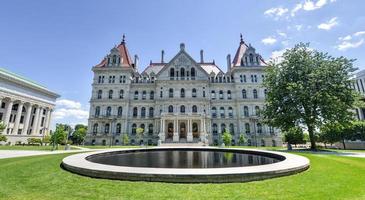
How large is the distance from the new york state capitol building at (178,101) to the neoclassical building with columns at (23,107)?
20298mm

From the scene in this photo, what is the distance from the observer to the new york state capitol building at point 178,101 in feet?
130

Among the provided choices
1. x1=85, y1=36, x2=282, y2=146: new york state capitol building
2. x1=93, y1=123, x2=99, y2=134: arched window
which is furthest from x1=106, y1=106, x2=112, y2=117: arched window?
x1=93, y1=123, x2=99, y2=134: arched window

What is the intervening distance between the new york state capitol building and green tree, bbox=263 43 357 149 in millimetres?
16625

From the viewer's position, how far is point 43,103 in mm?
55125

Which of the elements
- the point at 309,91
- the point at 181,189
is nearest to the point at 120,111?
the point at 309,91

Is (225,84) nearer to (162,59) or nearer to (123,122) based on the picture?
(162,59)

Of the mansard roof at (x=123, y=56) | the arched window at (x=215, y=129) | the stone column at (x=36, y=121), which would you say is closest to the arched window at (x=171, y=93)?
the arched window at (x=215, y=129)

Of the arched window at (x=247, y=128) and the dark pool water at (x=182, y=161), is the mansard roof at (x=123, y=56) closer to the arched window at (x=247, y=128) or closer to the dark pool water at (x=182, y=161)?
the arched window at (x=247, y=128)

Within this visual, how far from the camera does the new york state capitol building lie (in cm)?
3966

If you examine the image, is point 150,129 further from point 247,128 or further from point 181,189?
point 181,189

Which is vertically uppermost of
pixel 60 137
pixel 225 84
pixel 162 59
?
pixel 162 59

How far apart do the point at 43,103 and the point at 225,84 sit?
53.7 m

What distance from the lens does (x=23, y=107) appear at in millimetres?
51875

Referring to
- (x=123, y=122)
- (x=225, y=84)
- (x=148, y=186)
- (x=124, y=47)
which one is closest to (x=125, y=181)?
(x=148, y=186)
